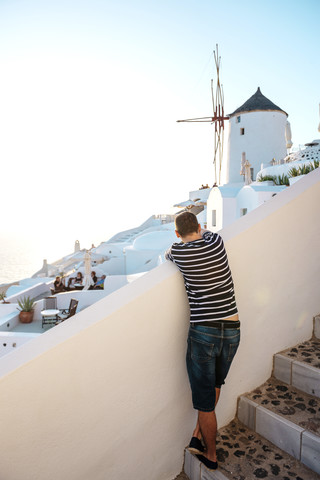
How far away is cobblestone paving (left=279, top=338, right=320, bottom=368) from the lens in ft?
6.66

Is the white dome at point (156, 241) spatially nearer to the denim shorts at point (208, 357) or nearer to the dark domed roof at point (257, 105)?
the dark domed roof at point (257, 105)

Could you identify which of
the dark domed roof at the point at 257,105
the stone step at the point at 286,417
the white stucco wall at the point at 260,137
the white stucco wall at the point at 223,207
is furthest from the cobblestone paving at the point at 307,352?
the dark domed roof at the point at 257,105

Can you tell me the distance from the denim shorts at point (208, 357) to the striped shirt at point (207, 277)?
0.24ft

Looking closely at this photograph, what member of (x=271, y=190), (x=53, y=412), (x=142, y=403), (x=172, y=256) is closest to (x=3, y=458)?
(x=53, y=412)

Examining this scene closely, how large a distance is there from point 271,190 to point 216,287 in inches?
430

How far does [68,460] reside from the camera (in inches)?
57.6

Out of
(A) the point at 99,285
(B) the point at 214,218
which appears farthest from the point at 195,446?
(B) the point at 214,218

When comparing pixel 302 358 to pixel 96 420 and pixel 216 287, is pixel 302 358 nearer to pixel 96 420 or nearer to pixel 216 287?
pixel 216 287

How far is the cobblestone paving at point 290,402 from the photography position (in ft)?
5.61

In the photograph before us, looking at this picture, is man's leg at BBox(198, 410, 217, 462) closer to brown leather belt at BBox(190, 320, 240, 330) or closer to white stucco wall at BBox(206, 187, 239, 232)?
brown leather belt at BBox(190, 320, 240, 330)

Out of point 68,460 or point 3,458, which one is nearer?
point 3,458

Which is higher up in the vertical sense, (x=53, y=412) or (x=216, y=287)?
(x=216, y=287)

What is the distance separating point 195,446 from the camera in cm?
179

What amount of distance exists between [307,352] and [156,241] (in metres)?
17.8
